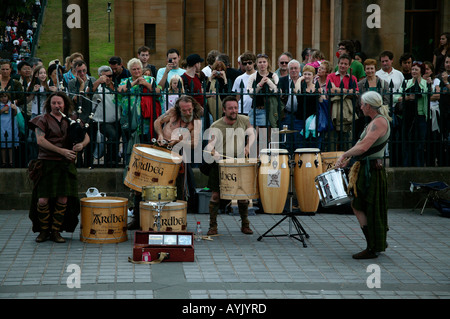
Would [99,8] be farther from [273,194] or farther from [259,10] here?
[273,194]

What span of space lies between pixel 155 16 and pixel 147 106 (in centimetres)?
2781

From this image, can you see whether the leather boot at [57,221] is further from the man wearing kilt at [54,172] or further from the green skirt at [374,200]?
the green skirt at [374,200]

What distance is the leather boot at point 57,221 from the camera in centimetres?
1030

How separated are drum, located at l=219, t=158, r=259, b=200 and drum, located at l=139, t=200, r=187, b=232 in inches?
29.0

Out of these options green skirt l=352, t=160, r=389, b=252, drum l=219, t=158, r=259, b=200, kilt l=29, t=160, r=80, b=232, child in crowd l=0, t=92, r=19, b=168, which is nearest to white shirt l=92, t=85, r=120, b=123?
child in crowd l=0, t=92, r=19, b=168

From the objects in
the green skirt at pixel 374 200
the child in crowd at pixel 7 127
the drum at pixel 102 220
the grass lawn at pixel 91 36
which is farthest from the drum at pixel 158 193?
the grass lawn at pixel 91 36

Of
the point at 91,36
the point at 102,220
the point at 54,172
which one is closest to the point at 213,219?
the point at 102,220

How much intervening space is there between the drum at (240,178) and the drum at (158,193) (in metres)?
0.77

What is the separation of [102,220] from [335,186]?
3091mm

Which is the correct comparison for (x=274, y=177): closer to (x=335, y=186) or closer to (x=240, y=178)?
(x=240, y=178)

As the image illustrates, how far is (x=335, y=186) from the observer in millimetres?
9477

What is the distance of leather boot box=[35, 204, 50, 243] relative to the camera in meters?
10.3

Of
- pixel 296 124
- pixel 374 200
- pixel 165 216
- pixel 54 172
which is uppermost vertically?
pixel 296 124

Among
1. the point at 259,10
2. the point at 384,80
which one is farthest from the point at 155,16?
the point at 384,80
